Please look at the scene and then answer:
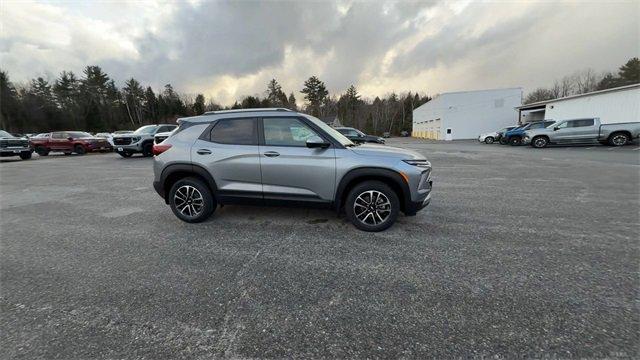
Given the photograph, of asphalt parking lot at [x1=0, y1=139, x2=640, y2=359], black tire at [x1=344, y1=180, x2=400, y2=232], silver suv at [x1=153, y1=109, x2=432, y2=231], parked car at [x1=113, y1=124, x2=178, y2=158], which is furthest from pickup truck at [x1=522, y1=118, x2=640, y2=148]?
parked car at [x1=113, y1=124, x2=178, y2=158]

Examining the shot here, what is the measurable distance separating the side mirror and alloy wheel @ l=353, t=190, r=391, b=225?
0.90m

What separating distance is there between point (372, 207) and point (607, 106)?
28.4m

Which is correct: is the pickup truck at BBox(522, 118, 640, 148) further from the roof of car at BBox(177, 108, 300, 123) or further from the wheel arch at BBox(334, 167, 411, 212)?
the roof of car at BBox(177, 108, 300, 123)

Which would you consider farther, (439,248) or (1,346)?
(439,248)

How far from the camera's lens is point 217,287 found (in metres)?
2.79

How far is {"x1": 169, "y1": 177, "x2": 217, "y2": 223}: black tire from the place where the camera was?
177 inches

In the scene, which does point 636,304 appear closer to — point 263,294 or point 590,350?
point 590,350

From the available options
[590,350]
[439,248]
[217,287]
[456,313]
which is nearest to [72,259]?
[217,287]

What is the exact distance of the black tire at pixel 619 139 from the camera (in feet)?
56.9

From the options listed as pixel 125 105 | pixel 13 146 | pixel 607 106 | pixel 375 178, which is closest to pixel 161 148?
pixel 375 178

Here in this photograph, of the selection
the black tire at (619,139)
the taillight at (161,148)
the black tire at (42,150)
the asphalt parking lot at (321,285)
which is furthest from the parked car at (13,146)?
the black tire at (619,139)

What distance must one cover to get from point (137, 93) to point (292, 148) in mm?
79540

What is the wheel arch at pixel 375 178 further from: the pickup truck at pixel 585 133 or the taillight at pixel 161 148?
the pickup truck at pixel 585 133

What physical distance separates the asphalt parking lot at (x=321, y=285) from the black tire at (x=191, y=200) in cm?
20
